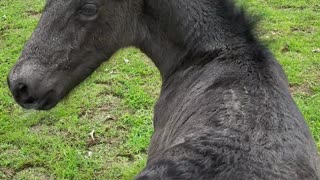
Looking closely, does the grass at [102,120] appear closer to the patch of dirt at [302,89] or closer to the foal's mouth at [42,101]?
the patch of dirt at [302,89]

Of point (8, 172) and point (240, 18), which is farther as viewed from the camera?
point (8, 172)

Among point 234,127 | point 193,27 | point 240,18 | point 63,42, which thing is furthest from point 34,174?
point 234,127

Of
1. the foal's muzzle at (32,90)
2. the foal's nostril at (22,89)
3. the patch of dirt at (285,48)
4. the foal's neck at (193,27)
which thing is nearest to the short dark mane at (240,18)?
the foal's neck at (193,27)

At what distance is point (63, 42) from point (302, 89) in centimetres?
380

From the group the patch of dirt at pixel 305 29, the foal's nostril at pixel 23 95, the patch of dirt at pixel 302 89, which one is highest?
the patch of dirt at pixel 305 29

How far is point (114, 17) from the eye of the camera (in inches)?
131

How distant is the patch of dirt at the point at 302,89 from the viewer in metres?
6.12

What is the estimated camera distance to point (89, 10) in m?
3.25

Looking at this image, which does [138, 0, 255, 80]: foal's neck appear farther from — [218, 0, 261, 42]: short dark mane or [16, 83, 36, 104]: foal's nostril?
[16, 83, 36, 104]: foal's nostril

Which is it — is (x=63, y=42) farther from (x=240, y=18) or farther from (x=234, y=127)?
(x=234, y=127)

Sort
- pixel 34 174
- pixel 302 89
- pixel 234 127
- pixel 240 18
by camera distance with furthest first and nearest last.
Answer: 1. pixel 302 89
2. pixel 34 174
3. pixel 240 18
4. pixel 234 127

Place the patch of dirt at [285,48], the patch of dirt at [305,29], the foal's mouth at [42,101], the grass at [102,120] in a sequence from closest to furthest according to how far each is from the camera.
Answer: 1. the foal's mouth at [42,101]
2. the grass at [102,120]
3. the patch of dirt at [285,48]
4. the patch of dirt at [305,29]

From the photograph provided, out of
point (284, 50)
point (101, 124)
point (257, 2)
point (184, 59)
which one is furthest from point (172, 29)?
point (257, 2)

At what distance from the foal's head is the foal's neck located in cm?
14
